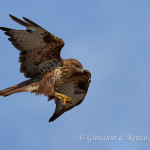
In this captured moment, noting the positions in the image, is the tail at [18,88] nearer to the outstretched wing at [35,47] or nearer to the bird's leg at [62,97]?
the outstretched wing at [35,47]

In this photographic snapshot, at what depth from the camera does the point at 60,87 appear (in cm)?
1273

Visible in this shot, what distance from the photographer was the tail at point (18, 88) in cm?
1121

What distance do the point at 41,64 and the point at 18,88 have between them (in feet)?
3.21

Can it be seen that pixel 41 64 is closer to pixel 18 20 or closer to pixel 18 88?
pixel 18 88

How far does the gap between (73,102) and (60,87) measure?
636 millimetres

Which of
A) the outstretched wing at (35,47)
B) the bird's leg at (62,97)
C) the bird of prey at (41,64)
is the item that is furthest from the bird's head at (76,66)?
the bird's leg at (62,97)

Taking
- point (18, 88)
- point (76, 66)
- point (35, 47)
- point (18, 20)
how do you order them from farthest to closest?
1. point (76, 66)
2. point (18, 88)
3. point (35, 47)
4. point (18, 20)

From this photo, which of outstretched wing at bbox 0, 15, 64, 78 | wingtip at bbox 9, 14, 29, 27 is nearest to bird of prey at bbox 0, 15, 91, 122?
outstretched wing at bbox 0, 15, 64, 78

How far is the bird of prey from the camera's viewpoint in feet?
35.4

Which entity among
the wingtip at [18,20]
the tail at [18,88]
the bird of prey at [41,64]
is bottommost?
the tail at [18,88]

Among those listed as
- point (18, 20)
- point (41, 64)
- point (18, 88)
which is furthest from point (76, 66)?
point (18, 20)

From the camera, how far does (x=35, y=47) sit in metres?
11.2

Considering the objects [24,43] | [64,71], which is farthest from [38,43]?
[64,71]

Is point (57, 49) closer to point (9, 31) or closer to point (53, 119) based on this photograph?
point (9, 31)
